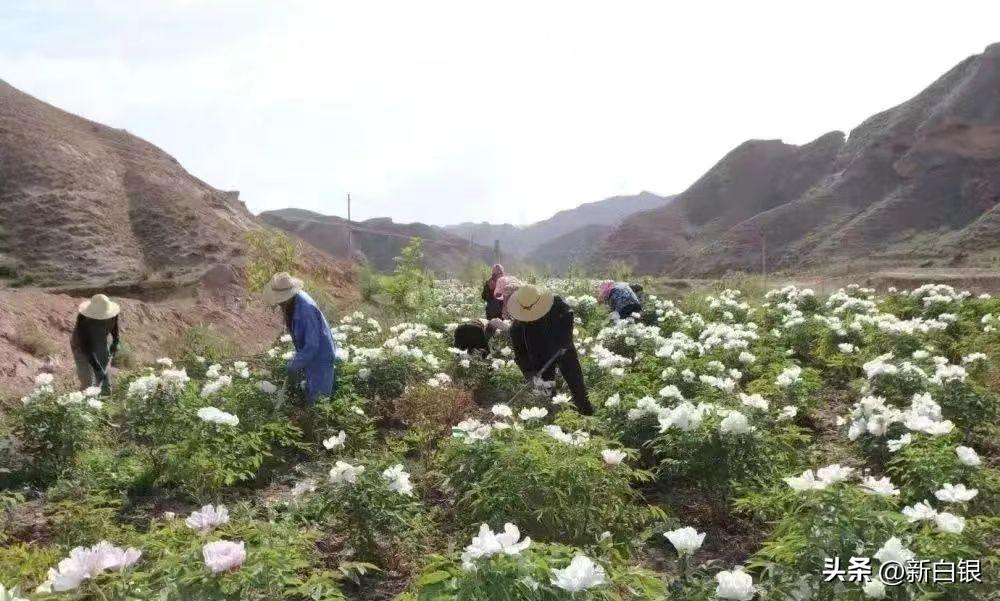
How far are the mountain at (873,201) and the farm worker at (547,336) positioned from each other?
2858 centimetres

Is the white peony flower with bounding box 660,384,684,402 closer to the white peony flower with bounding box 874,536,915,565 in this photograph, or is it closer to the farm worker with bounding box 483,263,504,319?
the white peony flower with bounding box 874,536,915,565

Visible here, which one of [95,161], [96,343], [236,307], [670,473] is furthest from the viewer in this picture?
[95,161]

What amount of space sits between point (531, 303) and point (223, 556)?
4.66 metres

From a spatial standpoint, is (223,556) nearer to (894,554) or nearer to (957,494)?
(894,554)

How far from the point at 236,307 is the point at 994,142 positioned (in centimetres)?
4258

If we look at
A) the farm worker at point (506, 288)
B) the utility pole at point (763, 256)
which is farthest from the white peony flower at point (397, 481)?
the utility pole at point (763, 256)

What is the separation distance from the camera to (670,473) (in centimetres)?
468

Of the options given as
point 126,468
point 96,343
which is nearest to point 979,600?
point 126,468

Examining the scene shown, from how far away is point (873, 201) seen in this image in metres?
44.3

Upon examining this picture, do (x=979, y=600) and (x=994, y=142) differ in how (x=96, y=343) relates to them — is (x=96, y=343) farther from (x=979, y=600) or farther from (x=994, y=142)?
(x=994, y=142)

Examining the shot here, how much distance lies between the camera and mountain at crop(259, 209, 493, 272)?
54.5 m

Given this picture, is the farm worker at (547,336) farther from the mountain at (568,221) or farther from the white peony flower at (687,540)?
the mountain at (568,221)

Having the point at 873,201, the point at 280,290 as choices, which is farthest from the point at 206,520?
the point at 873,201

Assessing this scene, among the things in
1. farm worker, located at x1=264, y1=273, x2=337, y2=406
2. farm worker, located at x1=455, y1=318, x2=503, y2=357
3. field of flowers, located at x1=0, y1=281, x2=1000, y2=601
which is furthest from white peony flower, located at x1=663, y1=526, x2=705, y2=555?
farm worker, located at x1=455, y1=318, x2=503, y2=357
